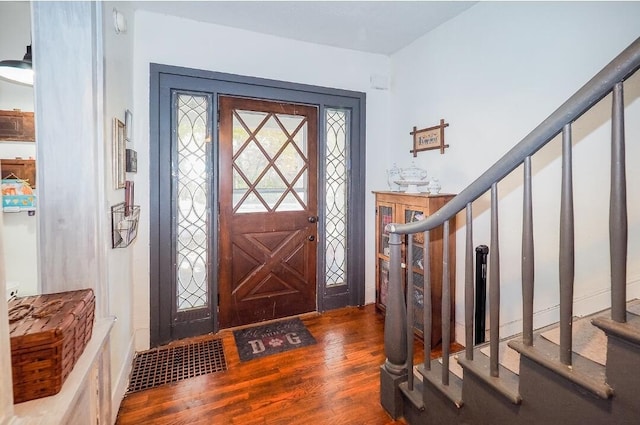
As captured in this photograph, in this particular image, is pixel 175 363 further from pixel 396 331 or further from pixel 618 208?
pixel 618 208

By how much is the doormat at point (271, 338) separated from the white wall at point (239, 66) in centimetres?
80

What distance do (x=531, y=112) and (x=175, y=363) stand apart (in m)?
3.02

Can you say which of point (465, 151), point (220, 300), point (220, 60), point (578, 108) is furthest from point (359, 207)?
point (578, 108)

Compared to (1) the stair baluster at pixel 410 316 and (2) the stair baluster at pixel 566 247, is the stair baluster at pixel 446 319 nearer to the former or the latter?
(1) the stair baluster at pixel 410 316

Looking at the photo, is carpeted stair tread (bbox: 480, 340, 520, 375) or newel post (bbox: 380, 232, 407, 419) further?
newel post (bbox: 380, 232, 407, 419)

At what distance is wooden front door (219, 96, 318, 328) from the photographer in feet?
9.30

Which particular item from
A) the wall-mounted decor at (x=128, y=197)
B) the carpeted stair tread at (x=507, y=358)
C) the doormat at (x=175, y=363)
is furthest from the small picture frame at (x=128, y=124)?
the carpeted stair tread at (x=507, y=358)

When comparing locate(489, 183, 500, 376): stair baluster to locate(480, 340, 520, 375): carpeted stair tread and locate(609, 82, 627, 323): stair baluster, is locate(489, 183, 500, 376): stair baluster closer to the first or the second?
locate(480, 340, 520, 375): carpeted stair tread

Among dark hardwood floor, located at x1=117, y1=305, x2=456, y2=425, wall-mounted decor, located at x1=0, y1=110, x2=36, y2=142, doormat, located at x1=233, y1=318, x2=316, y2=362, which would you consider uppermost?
wall-mounted decor, located at x1=0, y1=110, x2=36, y2=142

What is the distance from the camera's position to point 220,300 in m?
2.84

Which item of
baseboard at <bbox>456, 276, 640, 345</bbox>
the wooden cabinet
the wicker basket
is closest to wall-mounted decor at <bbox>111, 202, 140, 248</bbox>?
the wicker basket

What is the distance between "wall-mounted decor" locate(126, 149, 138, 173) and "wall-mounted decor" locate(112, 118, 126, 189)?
0.16 meters

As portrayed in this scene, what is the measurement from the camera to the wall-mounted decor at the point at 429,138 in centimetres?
274

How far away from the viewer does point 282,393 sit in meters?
2.01
